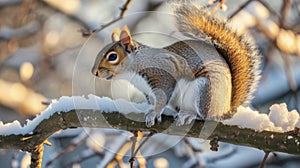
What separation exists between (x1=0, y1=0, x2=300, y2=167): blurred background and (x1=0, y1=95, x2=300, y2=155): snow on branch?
93 cm

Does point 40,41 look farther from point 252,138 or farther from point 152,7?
point 252,138

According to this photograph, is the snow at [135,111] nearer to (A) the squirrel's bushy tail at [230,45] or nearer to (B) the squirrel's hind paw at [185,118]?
(B) the squirrel's hind paw at [185,118]

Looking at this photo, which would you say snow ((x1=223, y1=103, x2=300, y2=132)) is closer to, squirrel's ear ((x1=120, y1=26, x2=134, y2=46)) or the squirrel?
the squirrel

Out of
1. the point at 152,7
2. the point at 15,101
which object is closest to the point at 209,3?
the point at 152,7

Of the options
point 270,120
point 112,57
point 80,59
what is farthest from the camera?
point 80,59

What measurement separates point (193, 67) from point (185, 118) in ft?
0.67

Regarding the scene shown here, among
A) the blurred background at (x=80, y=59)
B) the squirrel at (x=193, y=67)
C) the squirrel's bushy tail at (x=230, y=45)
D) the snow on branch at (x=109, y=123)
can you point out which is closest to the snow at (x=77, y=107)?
the snow on branch at (x=109, y=123)

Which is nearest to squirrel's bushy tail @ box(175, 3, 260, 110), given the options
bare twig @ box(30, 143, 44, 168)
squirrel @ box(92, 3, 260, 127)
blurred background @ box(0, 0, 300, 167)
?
squirrel @ box(92, 3, 260, 127)

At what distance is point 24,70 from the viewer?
313 cm

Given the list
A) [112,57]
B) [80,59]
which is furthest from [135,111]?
[80,59]

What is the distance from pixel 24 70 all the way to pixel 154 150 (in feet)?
4.21

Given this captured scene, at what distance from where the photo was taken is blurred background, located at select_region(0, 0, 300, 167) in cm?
252

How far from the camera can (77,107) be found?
4.07 feet

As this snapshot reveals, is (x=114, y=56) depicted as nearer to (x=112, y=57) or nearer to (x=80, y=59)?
(x=112, y=57)
